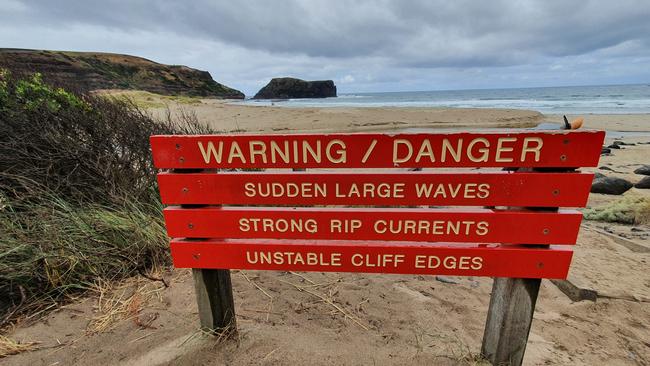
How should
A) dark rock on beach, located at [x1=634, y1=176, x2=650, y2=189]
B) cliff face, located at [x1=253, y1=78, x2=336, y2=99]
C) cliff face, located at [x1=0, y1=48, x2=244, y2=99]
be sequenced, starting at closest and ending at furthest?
dark rock on beach, located at [x1=634, y1=176, x2=650, y2=189] → cliff face, located at [x1=0, y1=48, x2=244, y2=99] → cliff face, located at [x1=253, y1=78, x2=336, y2=99]

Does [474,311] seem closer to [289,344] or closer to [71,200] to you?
[289,344]

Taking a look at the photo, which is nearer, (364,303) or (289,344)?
(289,344)

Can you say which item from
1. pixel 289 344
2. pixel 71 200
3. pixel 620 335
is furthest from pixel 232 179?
pixel 620 335

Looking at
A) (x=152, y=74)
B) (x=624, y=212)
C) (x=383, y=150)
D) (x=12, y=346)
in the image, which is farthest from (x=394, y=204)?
(x=152, y=74)

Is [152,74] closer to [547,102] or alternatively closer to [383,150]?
[547,102]

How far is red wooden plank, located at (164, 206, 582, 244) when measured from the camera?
5.65 ft

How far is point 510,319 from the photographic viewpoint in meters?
1.92

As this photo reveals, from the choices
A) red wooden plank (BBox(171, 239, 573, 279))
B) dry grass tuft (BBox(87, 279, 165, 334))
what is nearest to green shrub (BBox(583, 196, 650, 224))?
red wooden plank (BBox(171, 239, 573, 279))

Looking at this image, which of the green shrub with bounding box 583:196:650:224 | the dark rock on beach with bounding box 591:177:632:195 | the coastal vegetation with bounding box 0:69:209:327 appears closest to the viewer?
the coastal vegetation with bounding box 0:69:209:327

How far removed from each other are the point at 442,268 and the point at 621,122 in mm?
21715

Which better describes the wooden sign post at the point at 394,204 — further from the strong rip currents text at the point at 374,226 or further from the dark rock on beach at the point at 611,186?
the dark rock on beach at the point at 611,186

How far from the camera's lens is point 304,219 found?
187cm

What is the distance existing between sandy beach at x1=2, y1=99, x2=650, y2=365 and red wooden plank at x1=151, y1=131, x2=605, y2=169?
1235 millimetres

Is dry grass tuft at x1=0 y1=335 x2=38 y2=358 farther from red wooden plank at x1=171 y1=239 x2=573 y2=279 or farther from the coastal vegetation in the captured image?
red wooden plank at x1=171 y1=239 x2=573 y2=279
